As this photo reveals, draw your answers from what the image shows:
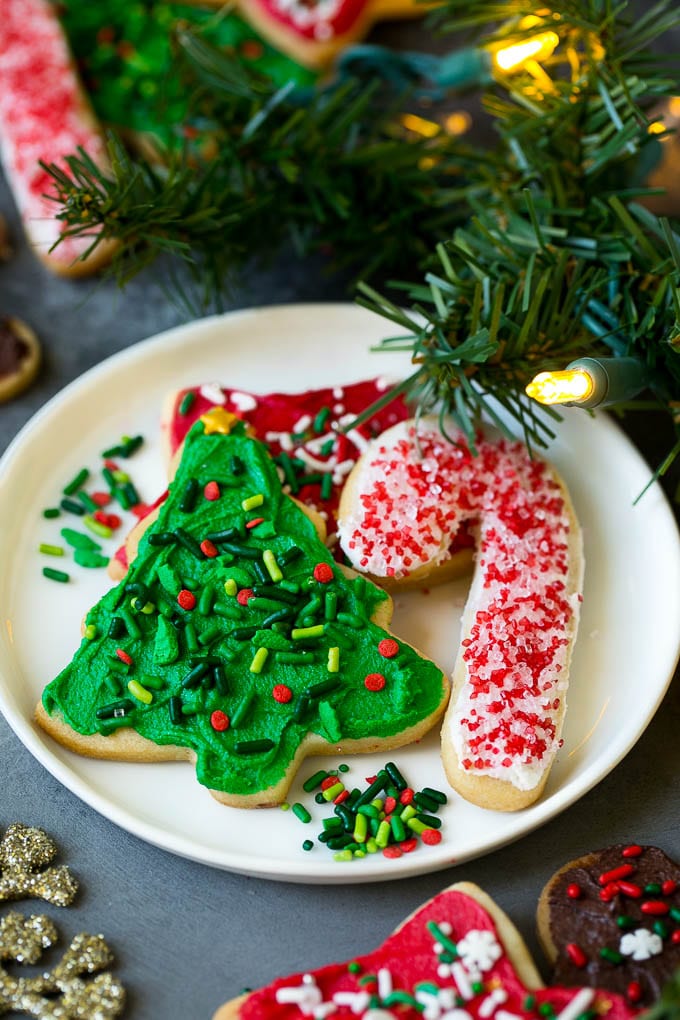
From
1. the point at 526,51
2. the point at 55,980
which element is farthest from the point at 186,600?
the point at 526,51

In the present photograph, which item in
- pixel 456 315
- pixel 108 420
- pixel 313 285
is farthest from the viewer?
pixel 313 285

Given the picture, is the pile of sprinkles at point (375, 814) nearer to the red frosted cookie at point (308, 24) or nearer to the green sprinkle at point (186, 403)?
the green sprinkle at point (186, 403)

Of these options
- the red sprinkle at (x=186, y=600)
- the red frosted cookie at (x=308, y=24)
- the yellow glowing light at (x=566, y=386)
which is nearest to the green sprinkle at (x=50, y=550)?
the red sprinkle at (x=186, y=600)

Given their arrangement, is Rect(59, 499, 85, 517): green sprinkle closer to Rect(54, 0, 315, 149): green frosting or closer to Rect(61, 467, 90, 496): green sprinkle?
Rect(61, 467, 90, 496): green sprinkle

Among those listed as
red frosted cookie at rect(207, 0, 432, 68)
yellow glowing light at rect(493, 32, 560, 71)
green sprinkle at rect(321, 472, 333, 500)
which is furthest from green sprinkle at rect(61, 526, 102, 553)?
red frosted cookie at rect(207, 0, 432, 68)

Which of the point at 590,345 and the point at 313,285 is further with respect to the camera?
the point at 313,285

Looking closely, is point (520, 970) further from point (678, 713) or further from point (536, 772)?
point (678, 713)

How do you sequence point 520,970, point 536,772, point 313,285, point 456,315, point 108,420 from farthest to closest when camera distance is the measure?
1. point 313,285
2. point 108,420
3. point 456,315
4. point 536,772
5. point 520,970

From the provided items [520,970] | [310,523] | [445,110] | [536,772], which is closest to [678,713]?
[536,772]
